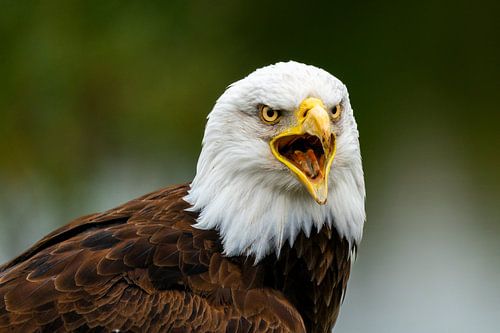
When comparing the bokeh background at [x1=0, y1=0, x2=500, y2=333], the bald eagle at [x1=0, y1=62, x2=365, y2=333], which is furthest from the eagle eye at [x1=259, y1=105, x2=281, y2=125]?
the bokeh background at [x1=0, y1=0, x2=500, y2=333]

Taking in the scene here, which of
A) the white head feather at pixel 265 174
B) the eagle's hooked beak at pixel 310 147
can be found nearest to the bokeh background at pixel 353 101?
the white head feather at pixel 265 174

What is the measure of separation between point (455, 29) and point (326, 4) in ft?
5.73

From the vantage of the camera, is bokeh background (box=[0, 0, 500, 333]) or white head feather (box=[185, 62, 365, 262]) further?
bokeh background (box=[0, 0, 500, 333])

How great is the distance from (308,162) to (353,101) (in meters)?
8.84

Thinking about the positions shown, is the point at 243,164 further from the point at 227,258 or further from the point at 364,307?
the point at 364,307

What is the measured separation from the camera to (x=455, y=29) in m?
13.4

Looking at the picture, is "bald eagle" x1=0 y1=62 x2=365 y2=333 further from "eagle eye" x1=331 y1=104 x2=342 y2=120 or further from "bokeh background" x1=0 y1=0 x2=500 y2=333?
"bokeh background" x1=0 y1=0 x2=500 y2=333

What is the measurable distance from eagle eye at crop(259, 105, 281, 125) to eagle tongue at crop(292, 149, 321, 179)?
0.17 m

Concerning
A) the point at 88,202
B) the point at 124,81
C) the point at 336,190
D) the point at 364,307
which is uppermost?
the point at 336,190

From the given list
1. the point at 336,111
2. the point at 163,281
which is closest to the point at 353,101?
the point at 336,111

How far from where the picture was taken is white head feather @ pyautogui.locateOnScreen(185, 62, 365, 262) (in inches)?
154

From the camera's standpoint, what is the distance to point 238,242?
4035 mm

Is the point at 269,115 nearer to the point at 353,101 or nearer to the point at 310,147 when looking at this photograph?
the point at 310,147

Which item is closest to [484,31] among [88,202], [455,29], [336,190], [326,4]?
[455,29]
